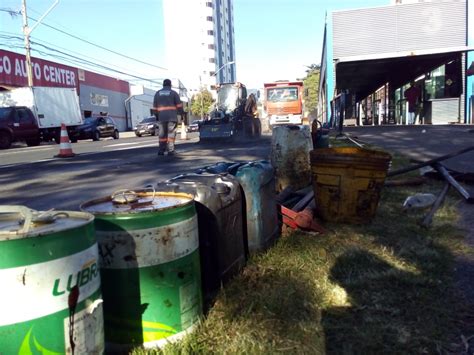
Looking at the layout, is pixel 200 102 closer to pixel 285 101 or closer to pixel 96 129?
pixel 96 129

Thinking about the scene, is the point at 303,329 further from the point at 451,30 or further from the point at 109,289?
the point at 451,30

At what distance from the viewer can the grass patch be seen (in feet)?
8.05

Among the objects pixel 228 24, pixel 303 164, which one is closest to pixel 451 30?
pixel 303 164

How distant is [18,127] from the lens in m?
24.2

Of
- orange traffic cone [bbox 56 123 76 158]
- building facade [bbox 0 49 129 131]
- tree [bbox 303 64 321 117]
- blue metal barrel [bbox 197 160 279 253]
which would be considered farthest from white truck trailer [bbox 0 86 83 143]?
tree [bbox 303 64 321 117]

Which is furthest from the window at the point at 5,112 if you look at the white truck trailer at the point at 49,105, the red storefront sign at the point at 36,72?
the red storefront sign at the point at 36,72

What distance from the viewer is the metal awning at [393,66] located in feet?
76.6

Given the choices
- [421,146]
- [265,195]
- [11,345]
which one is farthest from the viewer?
[421,146]

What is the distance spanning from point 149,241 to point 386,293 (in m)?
1.69

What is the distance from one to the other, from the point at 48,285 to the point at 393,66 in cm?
3095

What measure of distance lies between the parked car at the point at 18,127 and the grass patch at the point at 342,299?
2262cm

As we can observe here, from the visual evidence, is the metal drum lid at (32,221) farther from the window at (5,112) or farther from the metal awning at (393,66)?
the window at (5,112)

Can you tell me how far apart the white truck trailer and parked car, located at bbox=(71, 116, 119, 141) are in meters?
0.43

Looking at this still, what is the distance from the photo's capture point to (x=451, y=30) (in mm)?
22156
